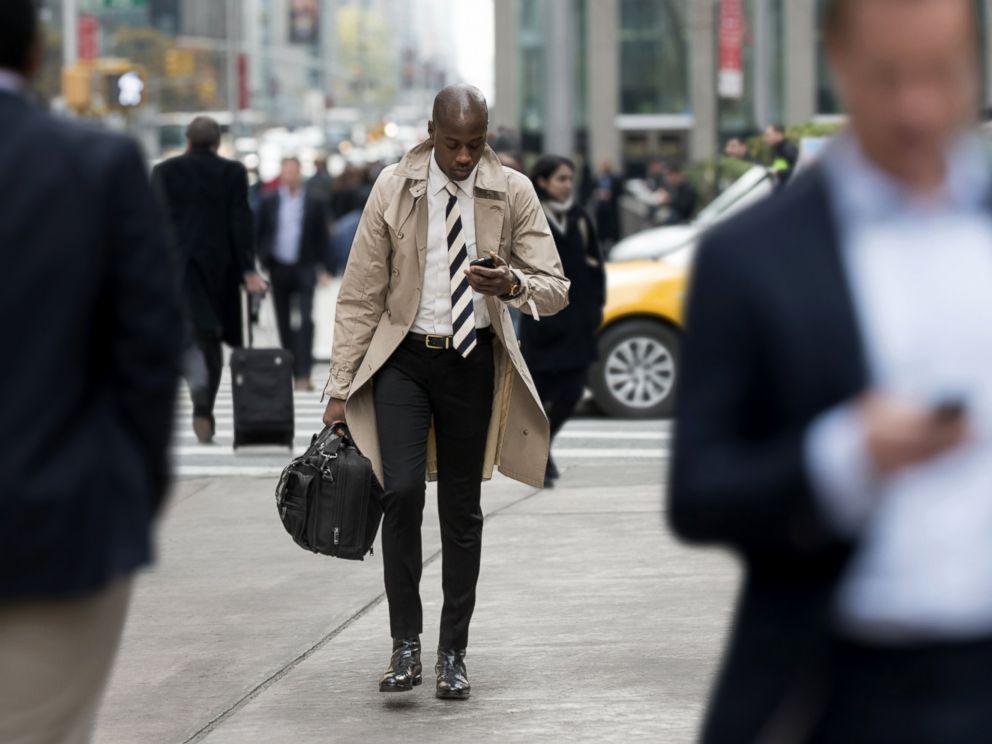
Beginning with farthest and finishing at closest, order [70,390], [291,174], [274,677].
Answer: [291,174]
[274,677]
[70,390]

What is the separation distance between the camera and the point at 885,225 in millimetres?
2289

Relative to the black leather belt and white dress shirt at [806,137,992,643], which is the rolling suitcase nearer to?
the black leather belt

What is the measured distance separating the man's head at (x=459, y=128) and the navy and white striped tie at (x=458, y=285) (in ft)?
0.33

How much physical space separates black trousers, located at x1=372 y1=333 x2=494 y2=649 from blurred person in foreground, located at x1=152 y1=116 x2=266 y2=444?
6965mm

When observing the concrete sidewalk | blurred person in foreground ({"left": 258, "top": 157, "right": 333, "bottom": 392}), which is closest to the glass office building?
blurred person in foreground ({"left": 258, "top": 157, "right": 333, "bottom": 392})

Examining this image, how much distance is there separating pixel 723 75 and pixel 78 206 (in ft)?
91.1

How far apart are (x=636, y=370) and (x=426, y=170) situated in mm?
8515

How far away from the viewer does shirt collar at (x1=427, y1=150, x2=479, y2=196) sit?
6.36m

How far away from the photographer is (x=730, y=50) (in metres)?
31.3

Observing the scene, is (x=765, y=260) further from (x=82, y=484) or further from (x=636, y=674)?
(x=636, y=674)

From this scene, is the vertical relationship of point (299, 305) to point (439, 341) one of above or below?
below

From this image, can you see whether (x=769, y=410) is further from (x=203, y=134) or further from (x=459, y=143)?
(x=203, y=134)

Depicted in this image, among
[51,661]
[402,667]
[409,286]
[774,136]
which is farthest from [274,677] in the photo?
[774,136]

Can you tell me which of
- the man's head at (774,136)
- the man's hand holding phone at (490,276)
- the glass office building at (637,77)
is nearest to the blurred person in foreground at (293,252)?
the man's head at (774,136)
